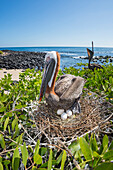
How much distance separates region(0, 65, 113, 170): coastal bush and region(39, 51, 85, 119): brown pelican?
332 millimetres

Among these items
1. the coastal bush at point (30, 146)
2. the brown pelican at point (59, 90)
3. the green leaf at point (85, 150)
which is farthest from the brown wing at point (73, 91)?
the green leaf at point (85, 150)

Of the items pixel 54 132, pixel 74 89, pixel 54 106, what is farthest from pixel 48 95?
pixel 54 132

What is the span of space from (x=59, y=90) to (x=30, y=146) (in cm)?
140

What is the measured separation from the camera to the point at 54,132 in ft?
5.59

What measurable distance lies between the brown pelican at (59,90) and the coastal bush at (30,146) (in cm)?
33

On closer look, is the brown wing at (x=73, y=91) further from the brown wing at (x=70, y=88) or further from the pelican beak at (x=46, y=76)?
the pelican beak at (x=46, y=76)

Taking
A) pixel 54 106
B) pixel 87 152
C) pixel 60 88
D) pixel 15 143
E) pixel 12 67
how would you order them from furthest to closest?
1. pixel 12 67
2. pixel 60 88
3. pixel 54 106
4. pixel 15 143
5. pixel 87 152

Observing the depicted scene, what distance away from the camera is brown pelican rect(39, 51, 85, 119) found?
2.13 meters

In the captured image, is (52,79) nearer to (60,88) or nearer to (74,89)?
(60,88)

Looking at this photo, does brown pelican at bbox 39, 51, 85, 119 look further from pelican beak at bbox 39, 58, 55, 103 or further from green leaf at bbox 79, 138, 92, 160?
green leaf at bbox 79, 138, 92, 160

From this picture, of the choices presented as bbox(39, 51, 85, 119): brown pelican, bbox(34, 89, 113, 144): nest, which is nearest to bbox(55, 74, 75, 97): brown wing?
bbox(39, 51, 85, 119): brown pelican

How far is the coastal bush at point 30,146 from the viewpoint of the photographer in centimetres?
79

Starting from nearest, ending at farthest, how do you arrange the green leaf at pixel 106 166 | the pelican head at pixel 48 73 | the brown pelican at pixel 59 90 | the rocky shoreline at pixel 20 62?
1. the green leaf at pixel 106 166
2. the brown pelican at pixel 59 90
3. the pelican head at pixel 48 73
4. the rocky shoreline at pixel 20 62

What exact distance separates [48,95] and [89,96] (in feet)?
2.77
